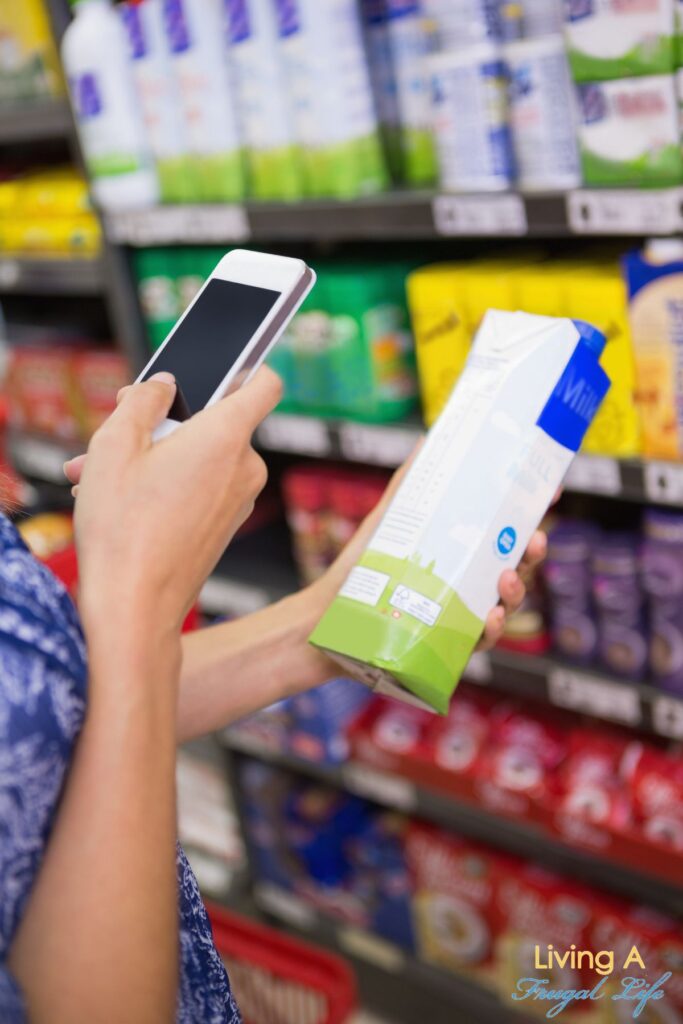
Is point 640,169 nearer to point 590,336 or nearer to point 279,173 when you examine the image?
point 590,336

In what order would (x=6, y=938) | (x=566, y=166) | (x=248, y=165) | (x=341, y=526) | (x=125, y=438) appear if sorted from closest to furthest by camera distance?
(x=6, y=938)
(x=125, y=438)
(x=566, y=166)
(x=248, y=165)
(x=341, y=526)

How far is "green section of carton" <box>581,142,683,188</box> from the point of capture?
4.31ft

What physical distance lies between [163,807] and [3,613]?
0.52 ft

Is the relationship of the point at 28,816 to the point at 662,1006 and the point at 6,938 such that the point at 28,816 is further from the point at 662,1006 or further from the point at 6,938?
the point at 662,1006

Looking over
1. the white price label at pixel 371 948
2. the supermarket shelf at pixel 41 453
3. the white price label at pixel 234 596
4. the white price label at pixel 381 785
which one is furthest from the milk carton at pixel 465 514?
the supermarket shelf at pixel 41 453

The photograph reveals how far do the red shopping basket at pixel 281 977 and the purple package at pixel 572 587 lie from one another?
2.12 feet

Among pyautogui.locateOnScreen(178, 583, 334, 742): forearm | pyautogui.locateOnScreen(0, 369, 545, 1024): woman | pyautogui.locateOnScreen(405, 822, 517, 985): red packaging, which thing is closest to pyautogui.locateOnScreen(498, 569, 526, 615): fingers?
pyautogui.locateOnScreen(178, 583, 334, 742): forearm

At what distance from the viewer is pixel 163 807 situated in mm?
657

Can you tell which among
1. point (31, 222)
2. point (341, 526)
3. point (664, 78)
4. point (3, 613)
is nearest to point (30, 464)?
point (31, 222)

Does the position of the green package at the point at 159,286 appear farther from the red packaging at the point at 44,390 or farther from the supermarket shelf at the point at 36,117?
the red packaging at the point at 44,390

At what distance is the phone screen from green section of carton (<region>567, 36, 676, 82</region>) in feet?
2.11

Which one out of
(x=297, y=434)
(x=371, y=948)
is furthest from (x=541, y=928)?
(x=297, y=434)

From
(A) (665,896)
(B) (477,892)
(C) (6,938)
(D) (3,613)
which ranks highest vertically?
(D) (3,613)

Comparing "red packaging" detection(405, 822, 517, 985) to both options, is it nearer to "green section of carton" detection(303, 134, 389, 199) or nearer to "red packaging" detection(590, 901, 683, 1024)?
"red packaging" detection(590, 901, 683, 1024)
